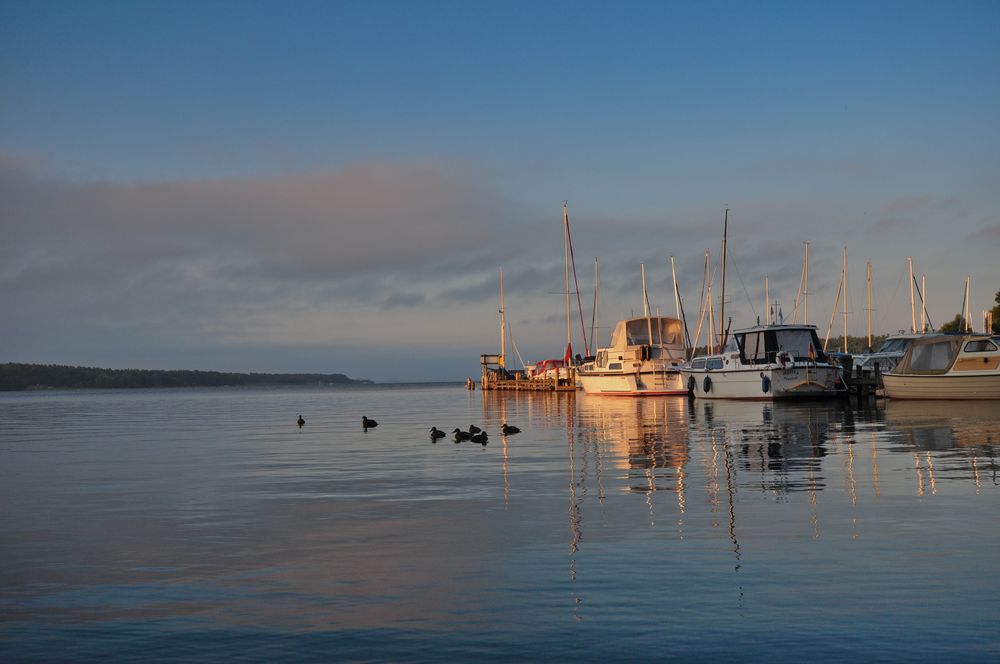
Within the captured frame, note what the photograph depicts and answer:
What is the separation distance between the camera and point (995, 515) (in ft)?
45.7

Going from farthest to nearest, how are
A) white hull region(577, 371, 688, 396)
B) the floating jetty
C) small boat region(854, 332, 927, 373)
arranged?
the floating jetty
white hull region(577, 371, 688, 396)
small boat region(854, 332, 927, 373)

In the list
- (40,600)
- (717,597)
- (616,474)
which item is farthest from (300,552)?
(616,474)

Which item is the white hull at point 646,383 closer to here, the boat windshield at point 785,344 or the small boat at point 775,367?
the small boat at point 775,367

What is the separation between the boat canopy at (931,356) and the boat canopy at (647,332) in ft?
93.0

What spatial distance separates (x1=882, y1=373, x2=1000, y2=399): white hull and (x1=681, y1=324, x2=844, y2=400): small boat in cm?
364

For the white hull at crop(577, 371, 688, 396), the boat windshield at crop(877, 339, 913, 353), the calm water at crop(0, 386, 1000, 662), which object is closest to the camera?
the calm water at crop(0, 386, 1000, 662)

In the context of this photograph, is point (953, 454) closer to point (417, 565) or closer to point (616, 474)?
point (616, 474)

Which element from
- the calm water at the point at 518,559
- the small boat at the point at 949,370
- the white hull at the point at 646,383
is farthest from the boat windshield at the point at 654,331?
the calm water at the point at 518,559

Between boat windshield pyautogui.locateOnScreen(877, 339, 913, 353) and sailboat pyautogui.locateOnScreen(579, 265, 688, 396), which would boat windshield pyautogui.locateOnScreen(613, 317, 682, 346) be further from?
boat windshield pyautogui.locateOnScreen(877, 339, 913, 353)

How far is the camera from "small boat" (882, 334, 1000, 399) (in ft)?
155

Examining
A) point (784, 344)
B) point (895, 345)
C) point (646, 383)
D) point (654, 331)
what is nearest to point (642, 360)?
point (646, 383)

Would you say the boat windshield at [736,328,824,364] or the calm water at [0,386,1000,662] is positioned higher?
the boat windshield at [736,328,824,364]

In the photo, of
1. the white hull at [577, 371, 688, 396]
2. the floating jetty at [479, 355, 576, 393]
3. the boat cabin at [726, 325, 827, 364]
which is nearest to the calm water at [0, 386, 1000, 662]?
the boat cabin at [726, 325, 827, 364]

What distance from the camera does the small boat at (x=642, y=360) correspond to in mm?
75812
